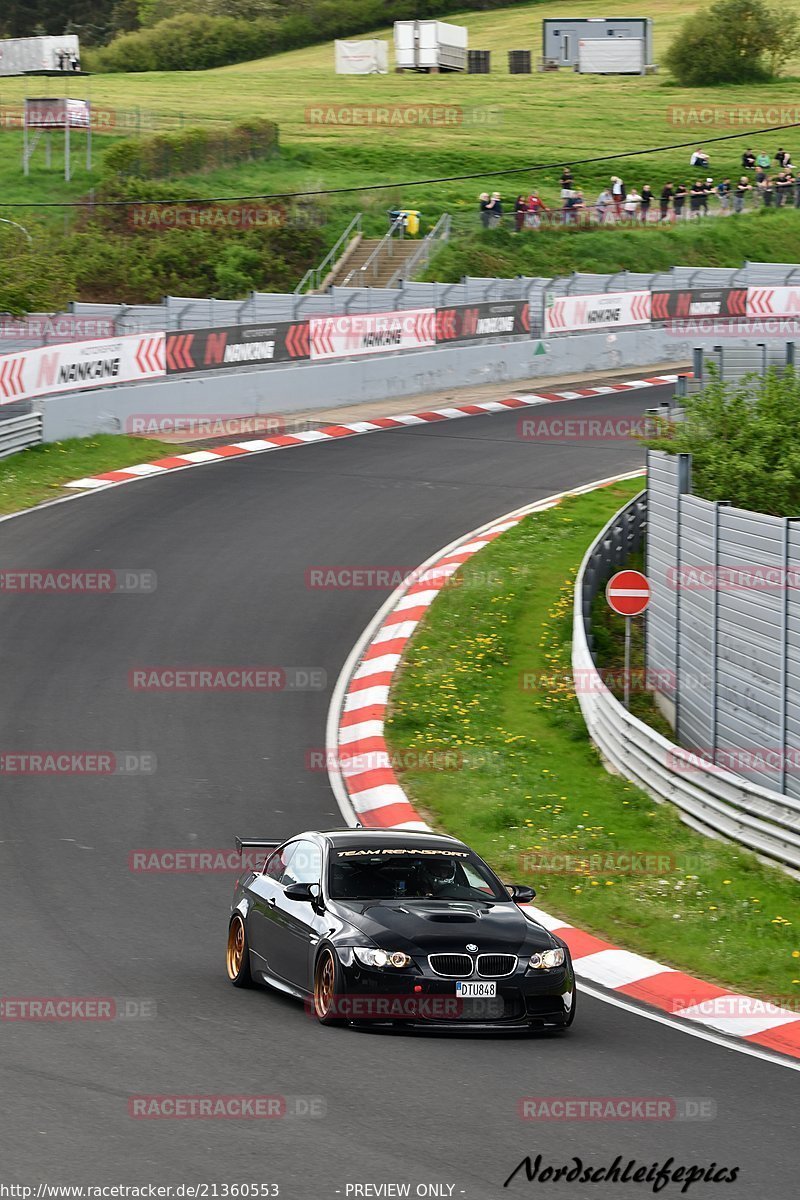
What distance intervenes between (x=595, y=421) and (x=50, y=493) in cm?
1320

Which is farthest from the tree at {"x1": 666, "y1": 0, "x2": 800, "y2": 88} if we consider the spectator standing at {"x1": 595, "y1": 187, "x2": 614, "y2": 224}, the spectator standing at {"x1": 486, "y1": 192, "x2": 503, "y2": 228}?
the spectator standing at {"x1": 486, "y1": 192, "x2": 503, "y2": 228}

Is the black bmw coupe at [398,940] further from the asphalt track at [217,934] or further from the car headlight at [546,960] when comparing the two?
the asphalt track at [217,934]

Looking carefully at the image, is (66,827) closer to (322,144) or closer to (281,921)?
(281,921)

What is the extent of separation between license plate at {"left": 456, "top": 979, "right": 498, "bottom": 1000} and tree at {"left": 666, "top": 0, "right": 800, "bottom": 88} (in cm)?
9850

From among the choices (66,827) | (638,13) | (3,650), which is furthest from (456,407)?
(638,13)

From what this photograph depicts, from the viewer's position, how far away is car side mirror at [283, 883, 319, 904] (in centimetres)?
1088

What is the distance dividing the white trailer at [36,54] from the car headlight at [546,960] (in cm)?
9648

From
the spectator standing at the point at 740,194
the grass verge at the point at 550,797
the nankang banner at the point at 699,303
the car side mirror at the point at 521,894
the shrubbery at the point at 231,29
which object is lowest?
the grass verge at the point at 550,797

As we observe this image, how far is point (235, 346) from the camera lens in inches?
1406

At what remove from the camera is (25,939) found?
1191 cm

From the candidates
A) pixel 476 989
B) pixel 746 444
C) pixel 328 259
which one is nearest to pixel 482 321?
pixel 328 259

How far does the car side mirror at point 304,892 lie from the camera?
35.7 feet

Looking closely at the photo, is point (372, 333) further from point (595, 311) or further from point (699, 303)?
point (699, 303)

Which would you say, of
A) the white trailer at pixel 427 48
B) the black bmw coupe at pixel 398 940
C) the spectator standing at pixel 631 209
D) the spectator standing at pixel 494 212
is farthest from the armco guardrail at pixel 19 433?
the white trailer at pixel 427 48
